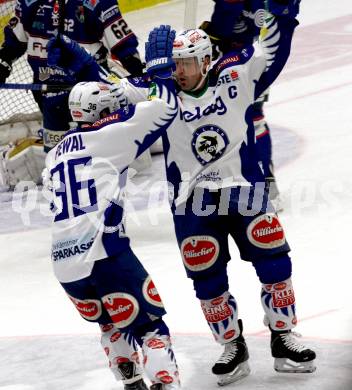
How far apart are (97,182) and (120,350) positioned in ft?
2.00

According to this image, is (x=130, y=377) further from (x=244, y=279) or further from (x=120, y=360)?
(x=244, y=279)

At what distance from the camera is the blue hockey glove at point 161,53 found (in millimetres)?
4090

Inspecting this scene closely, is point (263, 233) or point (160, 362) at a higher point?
point (263, 233)

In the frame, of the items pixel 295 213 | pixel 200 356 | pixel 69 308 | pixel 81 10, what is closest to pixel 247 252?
pixel 200 356

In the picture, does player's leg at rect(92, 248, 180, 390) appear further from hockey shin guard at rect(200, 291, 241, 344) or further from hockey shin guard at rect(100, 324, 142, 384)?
hockey shin guard at rect(200, 291, 241, 344)

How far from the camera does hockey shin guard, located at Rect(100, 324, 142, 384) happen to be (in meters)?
4.18

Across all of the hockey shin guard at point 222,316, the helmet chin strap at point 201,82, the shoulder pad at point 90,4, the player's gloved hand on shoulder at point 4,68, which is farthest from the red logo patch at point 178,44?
the player's gloved hand on shoulder at point 4,68

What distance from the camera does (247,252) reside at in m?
4.29

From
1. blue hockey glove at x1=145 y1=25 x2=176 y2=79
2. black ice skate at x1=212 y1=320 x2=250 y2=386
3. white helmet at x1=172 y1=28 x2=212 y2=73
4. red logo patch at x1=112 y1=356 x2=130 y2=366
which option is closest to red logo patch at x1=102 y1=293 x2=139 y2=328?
red logo patch at x1=112 y1=356 x2=130 y2=366

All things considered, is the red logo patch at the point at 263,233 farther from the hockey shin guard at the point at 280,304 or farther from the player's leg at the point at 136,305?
the player's leg at the point at 136,305

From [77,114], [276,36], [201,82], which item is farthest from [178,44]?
[77,114]

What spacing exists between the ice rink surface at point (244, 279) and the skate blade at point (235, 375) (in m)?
0.03

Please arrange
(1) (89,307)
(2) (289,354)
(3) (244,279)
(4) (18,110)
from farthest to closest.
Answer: (4) (18,110) < (3) (244,279) < (2) (289,354) < (1) (89,307)

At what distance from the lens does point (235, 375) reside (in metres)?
4.34
